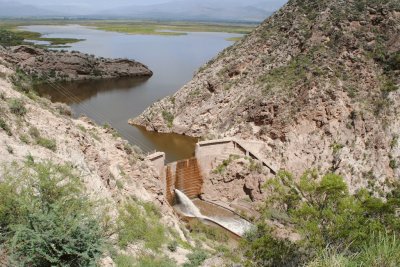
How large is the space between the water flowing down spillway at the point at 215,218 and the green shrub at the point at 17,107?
12.6 metres

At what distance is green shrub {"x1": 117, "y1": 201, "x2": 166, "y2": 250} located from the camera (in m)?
14.8

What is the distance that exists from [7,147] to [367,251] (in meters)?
11.1

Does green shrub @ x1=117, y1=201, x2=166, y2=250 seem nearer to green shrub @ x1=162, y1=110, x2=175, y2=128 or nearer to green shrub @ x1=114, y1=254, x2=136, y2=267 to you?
green shrub @ x1=114, y1=254, x2=136, y2=267

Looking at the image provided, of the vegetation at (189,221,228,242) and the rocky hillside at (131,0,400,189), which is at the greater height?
the rocky hillside at (131,0,400,189)

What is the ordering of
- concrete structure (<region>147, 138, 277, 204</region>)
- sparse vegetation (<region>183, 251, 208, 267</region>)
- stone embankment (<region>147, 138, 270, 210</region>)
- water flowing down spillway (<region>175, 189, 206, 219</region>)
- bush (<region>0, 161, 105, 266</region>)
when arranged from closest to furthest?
bush (<region>0, 161, 105, 266</region>) < sparse vegetation (<region>183, 251, 208, 267</region>) < water flowing down spillway (<region>175, 189, 206, 219</region>) < concrete structure (<region>147, 138, 277, 204</region>) < stone embankment (<region>147, 138, 270, 210</region>)

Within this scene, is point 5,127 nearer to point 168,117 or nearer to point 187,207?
point 187,207

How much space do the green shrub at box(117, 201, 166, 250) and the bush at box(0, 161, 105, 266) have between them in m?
3.64

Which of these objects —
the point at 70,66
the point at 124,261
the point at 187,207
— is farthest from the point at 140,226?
the point at 70,66

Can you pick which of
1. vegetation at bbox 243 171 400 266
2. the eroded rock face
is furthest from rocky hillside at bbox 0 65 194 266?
the eroded rock face

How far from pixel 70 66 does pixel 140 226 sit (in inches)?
2135

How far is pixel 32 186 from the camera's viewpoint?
35.9 ft

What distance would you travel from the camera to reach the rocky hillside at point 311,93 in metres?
30.5

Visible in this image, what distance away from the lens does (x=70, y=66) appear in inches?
2589

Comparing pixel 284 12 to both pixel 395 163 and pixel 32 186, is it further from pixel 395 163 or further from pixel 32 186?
pixel 32 186
